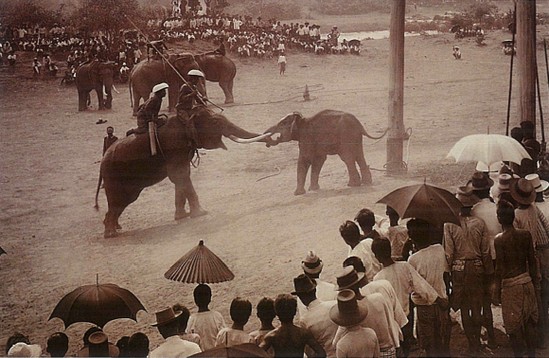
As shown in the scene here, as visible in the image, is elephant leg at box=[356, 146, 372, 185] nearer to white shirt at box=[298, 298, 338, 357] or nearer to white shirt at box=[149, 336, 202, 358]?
white shirt at box=[298, 298, 338, 357]

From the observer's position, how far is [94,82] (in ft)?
24.9

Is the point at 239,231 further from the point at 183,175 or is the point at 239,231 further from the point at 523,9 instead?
the point at 523,9

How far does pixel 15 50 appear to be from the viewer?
7621mm

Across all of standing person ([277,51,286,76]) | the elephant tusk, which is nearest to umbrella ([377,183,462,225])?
the elephant tusk

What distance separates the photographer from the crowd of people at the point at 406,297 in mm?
4770

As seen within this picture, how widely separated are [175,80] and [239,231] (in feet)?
5.15

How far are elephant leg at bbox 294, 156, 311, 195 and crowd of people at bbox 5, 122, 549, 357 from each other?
1015mm

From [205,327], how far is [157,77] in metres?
2.88

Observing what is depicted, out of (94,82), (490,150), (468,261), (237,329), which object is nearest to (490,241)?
(468,261)

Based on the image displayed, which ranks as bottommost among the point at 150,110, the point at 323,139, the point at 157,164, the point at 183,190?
the point at 183,190

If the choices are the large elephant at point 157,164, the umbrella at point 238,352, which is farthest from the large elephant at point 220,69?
the umbrella at point 238,352

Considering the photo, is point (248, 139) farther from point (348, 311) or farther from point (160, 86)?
point (348, 311)

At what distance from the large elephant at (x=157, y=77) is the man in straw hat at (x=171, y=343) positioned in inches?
110

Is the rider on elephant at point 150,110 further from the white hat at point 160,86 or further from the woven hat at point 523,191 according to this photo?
the woven hat at point 523,191
